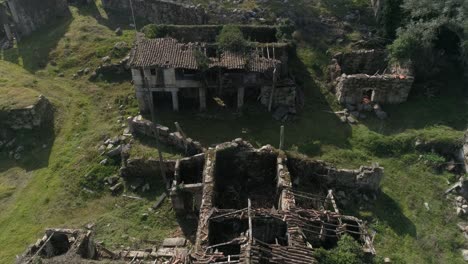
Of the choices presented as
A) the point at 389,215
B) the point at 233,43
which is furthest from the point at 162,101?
the point at 389,215

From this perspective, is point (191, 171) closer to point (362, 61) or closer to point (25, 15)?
point (362, 61)

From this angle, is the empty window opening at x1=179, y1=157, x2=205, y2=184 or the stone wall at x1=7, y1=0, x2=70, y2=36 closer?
the empty window opening at x1=179, y1=157, x2=205, y2=184

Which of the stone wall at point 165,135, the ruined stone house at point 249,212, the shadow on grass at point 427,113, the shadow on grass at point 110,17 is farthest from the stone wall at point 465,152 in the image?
the shadow on grass at point 110,17

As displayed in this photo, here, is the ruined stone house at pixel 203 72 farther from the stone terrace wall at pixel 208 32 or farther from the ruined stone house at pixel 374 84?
the ruined stone house at pixel 374 84

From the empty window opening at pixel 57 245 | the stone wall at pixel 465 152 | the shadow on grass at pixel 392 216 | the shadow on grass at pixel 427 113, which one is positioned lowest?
the shadow on grass at pixel 392 216

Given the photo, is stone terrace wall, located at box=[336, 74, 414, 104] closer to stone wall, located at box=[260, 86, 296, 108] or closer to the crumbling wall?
stone wall, located at box=[260, 86, 296, 108]

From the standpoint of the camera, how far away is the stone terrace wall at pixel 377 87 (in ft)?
95.6

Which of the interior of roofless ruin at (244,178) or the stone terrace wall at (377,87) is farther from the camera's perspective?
the stone terrace wall at (377,87)

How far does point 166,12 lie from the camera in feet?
132

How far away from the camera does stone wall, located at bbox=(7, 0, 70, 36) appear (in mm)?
40906

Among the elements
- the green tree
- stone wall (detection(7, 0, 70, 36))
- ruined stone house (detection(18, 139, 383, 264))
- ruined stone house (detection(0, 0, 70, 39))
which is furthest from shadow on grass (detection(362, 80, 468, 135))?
ruined stone house (detection(0, 0, 70, 39))

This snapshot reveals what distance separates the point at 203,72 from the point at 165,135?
545 cm

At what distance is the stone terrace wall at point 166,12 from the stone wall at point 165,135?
15.5 meters

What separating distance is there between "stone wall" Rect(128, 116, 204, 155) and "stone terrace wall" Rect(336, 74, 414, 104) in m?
12.7
